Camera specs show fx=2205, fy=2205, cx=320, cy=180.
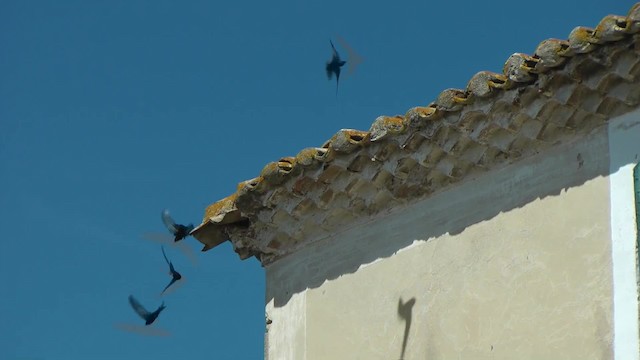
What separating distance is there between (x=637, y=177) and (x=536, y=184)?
627 mm

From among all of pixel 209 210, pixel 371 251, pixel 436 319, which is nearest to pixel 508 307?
pixel 436 319

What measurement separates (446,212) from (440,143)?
339mm

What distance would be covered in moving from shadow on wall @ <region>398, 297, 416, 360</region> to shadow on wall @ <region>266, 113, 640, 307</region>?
1.03ft

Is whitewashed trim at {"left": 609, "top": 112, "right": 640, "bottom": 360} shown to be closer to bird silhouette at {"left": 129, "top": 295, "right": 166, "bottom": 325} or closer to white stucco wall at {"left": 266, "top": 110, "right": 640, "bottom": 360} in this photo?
white stucco wall at {"left": 266, "top": 110, "right": 640, "bottom": 360}

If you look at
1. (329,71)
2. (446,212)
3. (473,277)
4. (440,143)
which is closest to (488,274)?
(473,277)

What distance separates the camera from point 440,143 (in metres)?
10.6

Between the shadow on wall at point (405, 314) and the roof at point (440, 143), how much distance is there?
547 millimetres

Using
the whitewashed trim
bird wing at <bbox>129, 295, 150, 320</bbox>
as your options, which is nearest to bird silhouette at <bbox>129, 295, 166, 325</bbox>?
bird wing at <bbox>129, 295, 150, 320</bbox>

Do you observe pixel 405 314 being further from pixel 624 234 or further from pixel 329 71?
pixel 329 71

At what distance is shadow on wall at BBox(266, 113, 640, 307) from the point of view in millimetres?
10016

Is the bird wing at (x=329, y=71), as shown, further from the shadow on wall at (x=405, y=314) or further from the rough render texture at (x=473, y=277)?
the shadow on wall at (x=405, y=314)

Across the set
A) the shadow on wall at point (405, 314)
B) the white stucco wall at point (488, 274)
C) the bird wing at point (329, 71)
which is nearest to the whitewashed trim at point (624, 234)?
the white stucco wall at point (488, 274)

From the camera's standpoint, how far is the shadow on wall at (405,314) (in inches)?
415

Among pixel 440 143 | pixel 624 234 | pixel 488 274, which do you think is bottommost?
pixel 624 234
